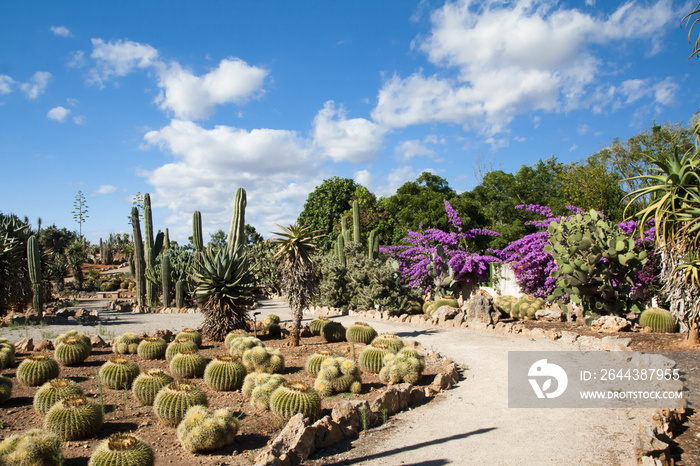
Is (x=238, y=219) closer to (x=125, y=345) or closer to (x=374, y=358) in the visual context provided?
(x=125, y=345)

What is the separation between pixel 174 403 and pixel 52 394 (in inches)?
67.5

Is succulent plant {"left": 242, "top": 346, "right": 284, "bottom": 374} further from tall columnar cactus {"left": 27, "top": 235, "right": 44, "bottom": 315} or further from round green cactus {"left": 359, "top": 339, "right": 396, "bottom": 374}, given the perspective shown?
tall columnar cactus {"left": 27, "top": 235, "right": 44, "bottom": 315}

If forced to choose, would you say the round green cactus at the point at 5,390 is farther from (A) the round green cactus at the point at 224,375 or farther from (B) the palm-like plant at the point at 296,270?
(B) the palm-like plant at the point at 296,270

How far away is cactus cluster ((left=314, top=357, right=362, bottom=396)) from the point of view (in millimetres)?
6707

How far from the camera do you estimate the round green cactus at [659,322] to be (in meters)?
10.4

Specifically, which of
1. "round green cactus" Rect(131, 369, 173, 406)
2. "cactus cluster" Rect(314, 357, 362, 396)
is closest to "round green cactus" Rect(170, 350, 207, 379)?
"round green cactus" Rect(131, 369, 173, 406)

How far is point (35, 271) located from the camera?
14.7 m

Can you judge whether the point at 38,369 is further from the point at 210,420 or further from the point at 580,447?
the point at 580,447

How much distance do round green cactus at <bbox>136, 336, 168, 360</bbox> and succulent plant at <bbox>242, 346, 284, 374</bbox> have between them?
227 cm

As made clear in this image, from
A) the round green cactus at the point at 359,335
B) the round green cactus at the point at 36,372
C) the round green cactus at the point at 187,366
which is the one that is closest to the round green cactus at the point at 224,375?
the round green cactus at the point at 187,366

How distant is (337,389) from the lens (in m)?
6.77

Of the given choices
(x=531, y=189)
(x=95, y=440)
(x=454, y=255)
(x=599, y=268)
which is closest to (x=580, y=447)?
(x=95, y=440)

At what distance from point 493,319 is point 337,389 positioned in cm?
728

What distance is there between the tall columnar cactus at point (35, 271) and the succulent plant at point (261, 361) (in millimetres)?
10613
